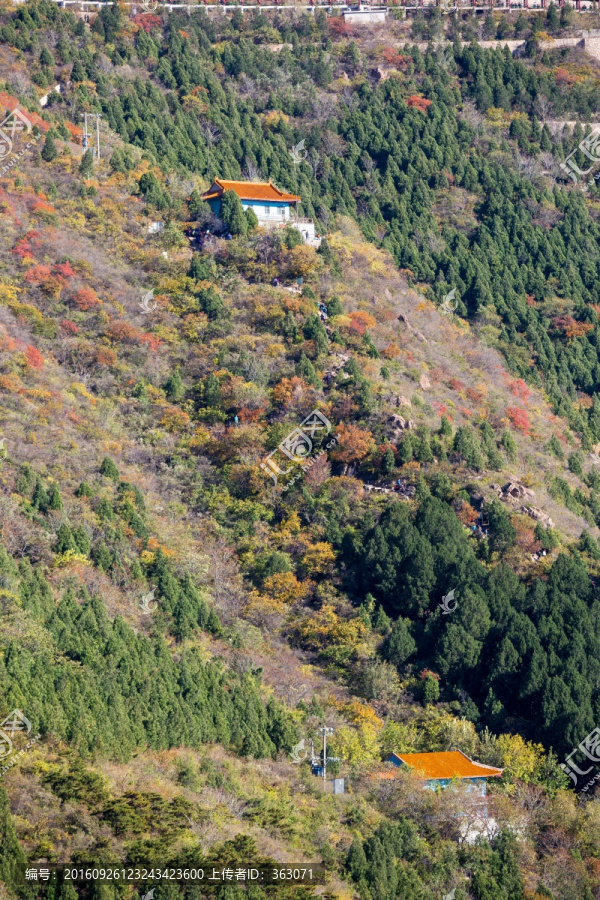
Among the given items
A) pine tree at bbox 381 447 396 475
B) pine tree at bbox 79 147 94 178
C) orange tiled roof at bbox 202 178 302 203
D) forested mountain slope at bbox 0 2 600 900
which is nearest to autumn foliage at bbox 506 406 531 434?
forested mountain slope at bbox 0 2 600 900

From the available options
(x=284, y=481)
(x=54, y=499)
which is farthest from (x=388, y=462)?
(x=54, y=499)

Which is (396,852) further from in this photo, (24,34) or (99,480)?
(24,34)

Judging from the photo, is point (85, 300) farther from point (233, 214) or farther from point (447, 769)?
point (447, 769)

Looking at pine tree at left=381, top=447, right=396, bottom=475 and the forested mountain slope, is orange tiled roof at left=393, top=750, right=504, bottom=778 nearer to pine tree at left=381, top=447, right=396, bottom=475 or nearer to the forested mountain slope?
the forested mountain slope

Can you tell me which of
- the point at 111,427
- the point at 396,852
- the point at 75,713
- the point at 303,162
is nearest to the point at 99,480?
the point at 111,427

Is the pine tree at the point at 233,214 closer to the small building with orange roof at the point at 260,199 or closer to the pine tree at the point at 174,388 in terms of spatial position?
the small building with orange roof at the point at 260,199

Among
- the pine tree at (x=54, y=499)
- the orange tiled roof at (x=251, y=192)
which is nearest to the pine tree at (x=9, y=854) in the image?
the pine tree at (x=54, y=499)
